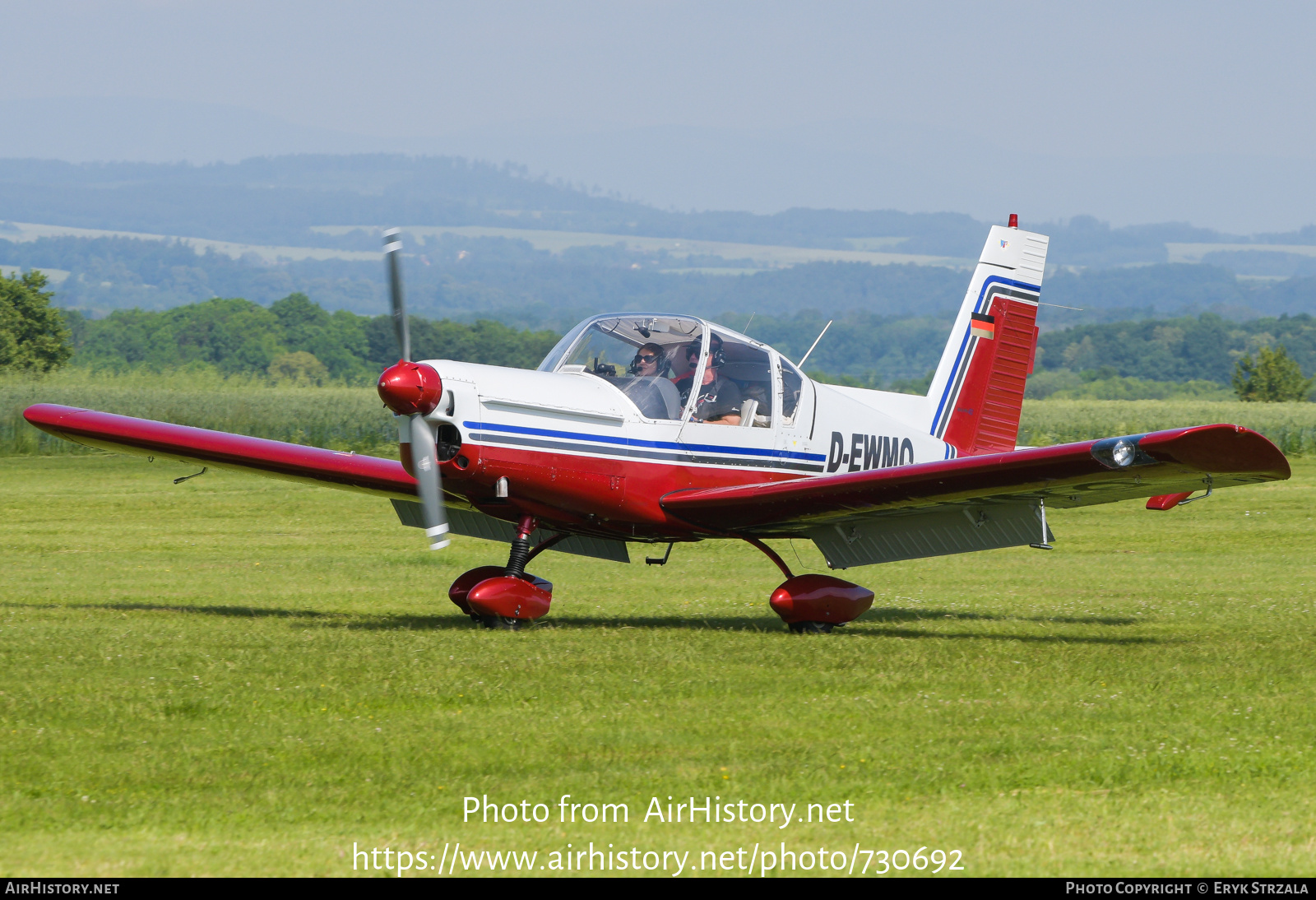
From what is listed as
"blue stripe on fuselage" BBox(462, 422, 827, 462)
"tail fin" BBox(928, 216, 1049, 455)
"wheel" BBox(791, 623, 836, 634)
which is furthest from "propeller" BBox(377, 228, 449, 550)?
"tail fin" BBox(928, 216, 1049, 455)

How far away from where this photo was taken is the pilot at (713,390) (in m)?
12.4

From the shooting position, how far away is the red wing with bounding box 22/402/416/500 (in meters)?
13.5

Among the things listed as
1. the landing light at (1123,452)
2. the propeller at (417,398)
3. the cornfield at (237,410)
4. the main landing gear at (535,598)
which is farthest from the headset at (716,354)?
the cornfield at (237,410)

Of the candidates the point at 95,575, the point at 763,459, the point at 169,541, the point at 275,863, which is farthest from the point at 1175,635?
the point at 169,541

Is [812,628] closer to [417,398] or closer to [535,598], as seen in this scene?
[535,598]

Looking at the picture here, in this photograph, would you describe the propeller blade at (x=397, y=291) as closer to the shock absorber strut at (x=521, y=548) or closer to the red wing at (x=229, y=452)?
the shock absorber strut at (x=521, y=548)

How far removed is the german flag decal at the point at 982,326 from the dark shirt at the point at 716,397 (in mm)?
3593

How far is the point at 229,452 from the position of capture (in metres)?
13.7

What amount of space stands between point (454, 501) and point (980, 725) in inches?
207

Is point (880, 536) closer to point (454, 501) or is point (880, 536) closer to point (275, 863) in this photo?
point (454, 501)

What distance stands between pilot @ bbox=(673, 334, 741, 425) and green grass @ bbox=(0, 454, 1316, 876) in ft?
6.03

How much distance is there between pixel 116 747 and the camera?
7.68m

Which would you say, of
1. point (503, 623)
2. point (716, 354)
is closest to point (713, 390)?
point (716, 354)

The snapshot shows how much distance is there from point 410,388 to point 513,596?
2.20m
